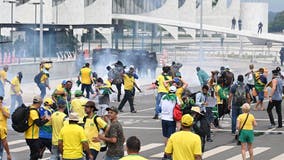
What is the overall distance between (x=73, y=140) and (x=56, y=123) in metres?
1.81

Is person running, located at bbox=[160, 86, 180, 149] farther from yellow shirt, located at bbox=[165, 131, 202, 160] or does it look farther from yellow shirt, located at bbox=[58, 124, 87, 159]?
yellow shirt, located at bbox=[165, 131, 202, 160]

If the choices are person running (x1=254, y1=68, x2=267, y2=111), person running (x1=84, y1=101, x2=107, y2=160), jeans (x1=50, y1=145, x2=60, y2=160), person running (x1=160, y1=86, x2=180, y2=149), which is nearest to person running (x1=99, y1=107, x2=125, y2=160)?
person running (x1=84, y1=101, x2=107, y2=160)

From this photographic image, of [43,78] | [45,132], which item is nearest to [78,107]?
[45,132]

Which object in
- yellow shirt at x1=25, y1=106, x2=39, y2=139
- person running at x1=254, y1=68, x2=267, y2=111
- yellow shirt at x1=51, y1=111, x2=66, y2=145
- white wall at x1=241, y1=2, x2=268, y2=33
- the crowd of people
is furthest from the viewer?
white wall at x1=241, y1=2, x2=268, y2=33

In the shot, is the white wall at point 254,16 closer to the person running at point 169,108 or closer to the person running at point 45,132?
the person running at point 169,108

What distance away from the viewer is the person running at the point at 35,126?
51.9 ft

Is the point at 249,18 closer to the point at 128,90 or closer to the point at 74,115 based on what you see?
the point at 128,90

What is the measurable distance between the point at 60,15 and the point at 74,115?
77.6 metres

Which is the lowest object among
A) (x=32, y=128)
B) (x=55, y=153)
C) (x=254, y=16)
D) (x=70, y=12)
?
(x=55, y=153)

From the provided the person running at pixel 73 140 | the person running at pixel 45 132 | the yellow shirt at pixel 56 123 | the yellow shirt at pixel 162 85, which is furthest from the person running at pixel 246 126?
the yellow shirt at pixel 162 85

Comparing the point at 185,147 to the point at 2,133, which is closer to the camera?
the point at 185,147

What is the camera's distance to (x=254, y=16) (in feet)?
446

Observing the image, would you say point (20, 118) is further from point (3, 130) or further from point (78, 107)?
point (78, 107)

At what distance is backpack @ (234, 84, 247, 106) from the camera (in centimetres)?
2184
